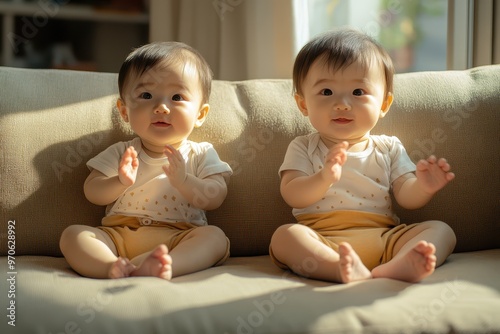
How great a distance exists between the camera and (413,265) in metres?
1.43

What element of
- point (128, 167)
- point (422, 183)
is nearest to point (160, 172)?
point (128, 167)

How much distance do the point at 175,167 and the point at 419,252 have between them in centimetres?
58

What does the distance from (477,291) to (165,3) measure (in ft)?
6.15

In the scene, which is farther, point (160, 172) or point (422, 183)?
point (160, 172)

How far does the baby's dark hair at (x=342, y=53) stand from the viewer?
1.68 meters

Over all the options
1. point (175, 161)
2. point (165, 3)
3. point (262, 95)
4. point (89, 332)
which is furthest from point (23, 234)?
point (165, 3)

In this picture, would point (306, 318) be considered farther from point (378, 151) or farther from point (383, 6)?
point (383, 6)

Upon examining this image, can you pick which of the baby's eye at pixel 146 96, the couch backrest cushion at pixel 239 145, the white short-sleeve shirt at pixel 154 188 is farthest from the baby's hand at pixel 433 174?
the baby's eye at pixel 146 96

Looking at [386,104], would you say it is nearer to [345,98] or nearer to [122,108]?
[345,98]

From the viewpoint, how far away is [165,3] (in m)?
2.81

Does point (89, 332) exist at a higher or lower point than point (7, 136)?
lower

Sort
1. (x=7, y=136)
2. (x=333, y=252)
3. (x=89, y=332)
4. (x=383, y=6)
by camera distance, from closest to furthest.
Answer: (x=89, y=332)
(x=333, y=252)
(x=7, y=136)
(x=383, y=6)

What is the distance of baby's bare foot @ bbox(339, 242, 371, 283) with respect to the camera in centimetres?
141

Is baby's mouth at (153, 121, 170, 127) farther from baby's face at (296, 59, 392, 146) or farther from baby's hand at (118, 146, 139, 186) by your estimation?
baby's face at (296, 59, 392, 146)
